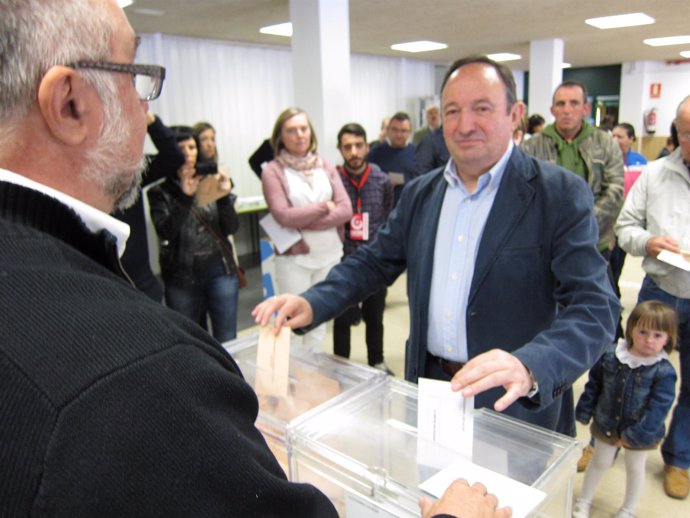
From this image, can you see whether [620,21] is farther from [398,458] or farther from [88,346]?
[88,346]

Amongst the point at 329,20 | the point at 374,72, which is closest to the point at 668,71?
the point at 374,72

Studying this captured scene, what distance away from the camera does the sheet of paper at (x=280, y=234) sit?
3062 millimetres

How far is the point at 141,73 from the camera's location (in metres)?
0.75

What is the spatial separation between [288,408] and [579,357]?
0.65m

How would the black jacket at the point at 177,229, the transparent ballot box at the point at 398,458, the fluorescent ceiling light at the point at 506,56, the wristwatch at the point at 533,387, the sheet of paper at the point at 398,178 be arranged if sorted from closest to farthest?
the transparent ballot box at the point at 398,458, the wristwatch at the point at 533,387, the black jacket at the point at 177,229, the sheet of paper at the point at 398,178, the fluorescent ceiling light at the point at 506,56

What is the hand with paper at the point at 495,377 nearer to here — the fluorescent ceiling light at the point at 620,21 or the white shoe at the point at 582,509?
the white shoe at the point at 582,509

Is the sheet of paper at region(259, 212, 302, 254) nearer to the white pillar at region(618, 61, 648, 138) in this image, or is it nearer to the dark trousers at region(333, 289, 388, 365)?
the dark trousers at region(333, 289, 388, 365)

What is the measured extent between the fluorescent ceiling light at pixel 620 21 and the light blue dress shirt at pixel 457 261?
19.7 feet

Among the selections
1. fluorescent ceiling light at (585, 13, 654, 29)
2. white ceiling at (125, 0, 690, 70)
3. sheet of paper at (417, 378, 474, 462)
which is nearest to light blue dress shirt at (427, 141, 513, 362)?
sheet of paper at (417, 378, 474, 462)

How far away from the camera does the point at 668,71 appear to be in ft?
38.7

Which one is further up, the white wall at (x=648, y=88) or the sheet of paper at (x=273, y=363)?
the white wall at (x=648, y=88)

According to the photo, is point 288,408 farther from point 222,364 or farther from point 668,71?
point 668,71

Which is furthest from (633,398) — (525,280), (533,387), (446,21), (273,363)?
(446,21)

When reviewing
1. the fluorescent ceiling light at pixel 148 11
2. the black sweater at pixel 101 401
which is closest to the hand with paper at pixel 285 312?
the black sweater at pixel 101 401
